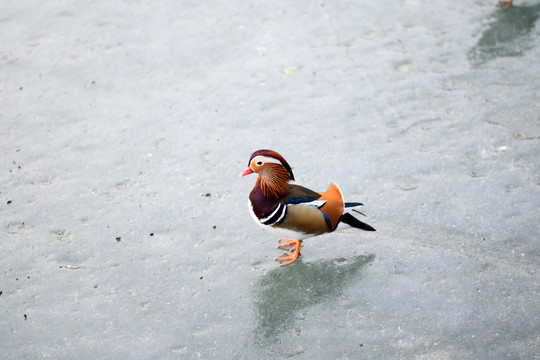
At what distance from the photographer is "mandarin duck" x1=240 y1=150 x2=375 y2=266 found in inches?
133

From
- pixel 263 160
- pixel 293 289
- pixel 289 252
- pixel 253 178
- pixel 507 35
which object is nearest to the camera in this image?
pixel 263 160

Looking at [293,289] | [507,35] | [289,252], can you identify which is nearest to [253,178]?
[289,252]

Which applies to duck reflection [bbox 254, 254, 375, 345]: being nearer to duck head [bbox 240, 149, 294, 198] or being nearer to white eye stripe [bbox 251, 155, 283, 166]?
duck head [bbox 240, 149, 294, 198]

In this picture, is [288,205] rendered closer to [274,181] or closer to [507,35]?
[274,181]

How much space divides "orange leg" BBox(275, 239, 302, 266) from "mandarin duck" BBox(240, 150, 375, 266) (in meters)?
0.21

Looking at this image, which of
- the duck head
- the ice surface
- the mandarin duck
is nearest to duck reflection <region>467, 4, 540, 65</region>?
the ice surface

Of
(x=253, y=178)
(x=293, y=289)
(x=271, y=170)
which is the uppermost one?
(x=271, y=170)

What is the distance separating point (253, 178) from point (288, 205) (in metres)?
1.05

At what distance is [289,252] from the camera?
371 centimetres

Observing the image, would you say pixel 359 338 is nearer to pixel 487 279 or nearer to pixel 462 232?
pixel 487 279

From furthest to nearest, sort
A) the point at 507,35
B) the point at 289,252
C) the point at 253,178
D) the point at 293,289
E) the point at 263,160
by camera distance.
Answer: the point at 507,35
the point at 253,178
the point at 289,252
the point at 293,289
the point at 263,160

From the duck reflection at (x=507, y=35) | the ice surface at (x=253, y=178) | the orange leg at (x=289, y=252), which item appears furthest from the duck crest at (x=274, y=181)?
the duck reflection at (x=507, y=35)

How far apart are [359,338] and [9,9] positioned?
19.3 ft

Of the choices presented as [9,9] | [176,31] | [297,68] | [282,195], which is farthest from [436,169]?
[9,9]
